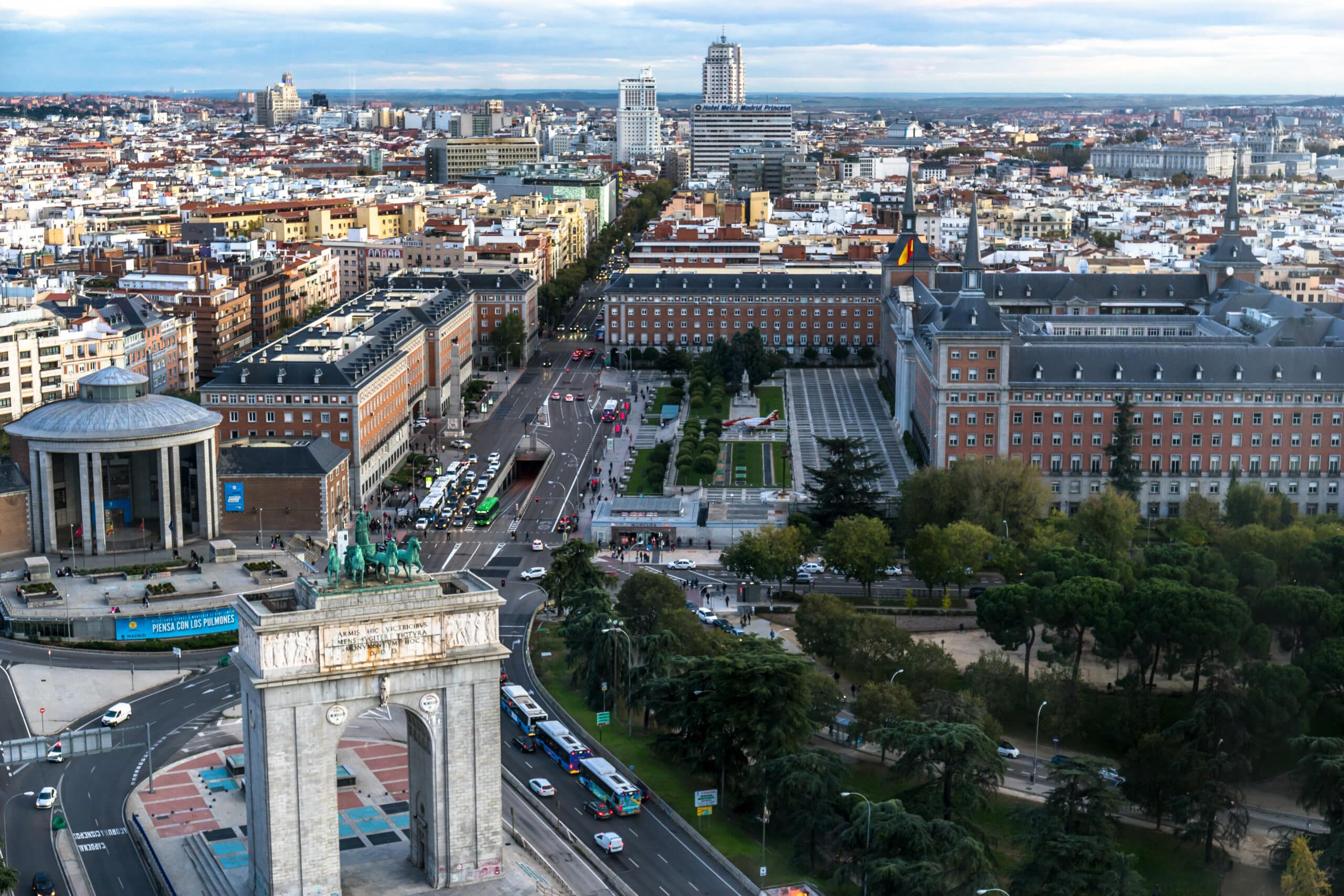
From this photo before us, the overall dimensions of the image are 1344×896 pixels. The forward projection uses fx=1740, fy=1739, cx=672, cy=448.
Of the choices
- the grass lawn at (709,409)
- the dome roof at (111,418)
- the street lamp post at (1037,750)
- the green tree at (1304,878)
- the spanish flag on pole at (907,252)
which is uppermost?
the spanish flag on pole at (907,252)

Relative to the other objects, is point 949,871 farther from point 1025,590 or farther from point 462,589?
point 1025,590

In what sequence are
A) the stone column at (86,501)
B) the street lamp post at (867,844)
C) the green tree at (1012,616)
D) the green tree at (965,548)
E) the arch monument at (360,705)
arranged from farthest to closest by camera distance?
the stone column at (86,501) < the green tree at (965,548) < the green tree at (1012,616) < the street lamp post at (867,844) < the arch monument at (360,705)

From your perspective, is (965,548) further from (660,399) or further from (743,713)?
(660,399)

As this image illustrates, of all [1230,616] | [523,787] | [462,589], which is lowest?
[523,787]

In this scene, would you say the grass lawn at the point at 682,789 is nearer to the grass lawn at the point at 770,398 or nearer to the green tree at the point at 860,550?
the green tree at the point at 860,550

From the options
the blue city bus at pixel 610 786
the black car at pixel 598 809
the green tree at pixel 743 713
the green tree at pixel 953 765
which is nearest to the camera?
the green tree at pixel 953 765

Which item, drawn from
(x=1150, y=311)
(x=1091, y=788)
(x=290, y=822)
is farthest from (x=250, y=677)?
(x=1150, y=311)

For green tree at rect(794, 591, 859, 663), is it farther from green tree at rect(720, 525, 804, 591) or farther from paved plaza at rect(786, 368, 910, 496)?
paved plaza at rect(786, 368, 910, 496)

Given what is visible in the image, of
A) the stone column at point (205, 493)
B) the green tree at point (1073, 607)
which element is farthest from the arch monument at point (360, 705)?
the stone column at point (205, 493)
